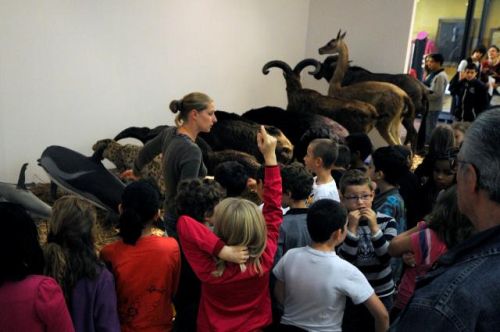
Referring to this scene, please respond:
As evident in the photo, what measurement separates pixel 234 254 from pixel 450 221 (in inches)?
34.7

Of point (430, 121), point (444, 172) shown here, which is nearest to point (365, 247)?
point (444, 172)

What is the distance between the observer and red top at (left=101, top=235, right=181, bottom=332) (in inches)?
74.6

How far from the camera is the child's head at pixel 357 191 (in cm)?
236

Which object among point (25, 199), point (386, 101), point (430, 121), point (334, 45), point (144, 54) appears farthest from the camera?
point (430, 121)

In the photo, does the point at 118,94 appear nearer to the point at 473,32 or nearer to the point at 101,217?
the point at 101,217

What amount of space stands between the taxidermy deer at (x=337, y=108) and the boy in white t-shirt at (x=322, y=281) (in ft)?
12.9

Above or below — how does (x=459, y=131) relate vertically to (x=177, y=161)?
above

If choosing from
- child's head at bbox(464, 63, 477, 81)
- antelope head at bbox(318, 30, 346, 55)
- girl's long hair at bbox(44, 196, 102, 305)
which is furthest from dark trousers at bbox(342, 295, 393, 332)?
child's head at bbox(464, 63, 477, 81)

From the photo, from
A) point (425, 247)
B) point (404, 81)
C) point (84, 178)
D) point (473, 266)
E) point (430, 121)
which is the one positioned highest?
point (404, 81)

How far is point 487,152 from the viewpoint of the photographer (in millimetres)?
957

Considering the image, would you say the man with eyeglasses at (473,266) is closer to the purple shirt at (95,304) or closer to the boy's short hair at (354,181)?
the purple shirt at (95,304)

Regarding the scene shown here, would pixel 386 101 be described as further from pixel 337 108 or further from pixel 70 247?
pixel 70 247

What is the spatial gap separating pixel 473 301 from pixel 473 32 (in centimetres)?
933

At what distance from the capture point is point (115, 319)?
71.4 inches
